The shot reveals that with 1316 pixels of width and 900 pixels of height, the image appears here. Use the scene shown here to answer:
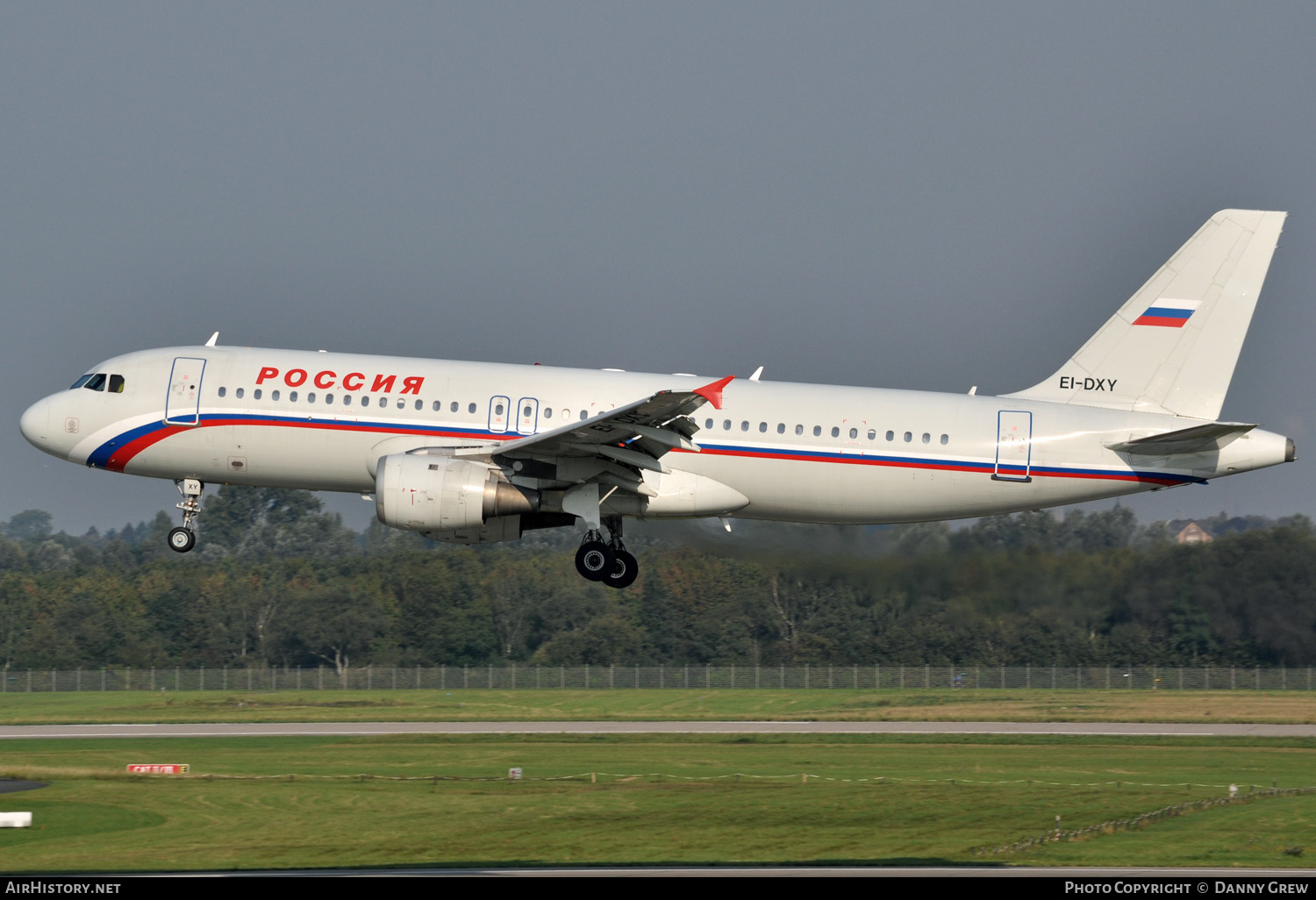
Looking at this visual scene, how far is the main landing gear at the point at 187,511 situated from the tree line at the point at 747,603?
10206 millimetres

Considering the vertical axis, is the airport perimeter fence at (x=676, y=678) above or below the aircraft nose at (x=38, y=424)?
below

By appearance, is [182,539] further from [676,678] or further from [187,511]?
[676,678]

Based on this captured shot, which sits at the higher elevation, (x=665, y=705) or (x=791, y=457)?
(x=791, y=457)

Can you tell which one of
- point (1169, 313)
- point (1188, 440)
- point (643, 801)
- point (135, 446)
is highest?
point (1169, 313)

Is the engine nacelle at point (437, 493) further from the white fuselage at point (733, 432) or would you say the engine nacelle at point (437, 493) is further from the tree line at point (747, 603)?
the tree line at point (747, 603)

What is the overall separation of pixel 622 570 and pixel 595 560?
71cm

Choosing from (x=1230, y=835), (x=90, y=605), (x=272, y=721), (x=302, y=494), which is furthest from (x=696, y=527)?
(x=302, y=494)

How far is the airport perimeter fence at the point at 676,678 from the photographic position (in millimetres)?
59344

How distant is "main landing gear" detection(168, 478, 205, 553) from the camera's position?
1363 inches

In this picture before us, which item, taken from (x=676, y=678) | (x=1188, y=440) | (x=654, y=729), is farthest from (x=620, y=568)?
(x=676, y=678)

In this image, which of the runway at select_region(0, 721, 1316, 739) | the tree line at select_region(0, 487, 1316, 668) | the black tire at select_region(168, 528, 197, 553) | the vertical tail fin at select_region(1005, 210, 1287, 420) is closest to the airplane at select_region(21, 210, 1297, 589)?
the vertical tail fin at select_region(1005, 210, 1287, 420)

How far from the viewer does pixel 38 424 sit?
3469 centimetres

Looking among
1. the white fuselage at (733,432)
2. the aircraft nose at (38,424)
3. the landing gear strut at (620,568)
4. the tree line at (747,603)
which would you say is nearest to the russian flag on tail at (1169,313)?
the white fuselage at (733,432)
